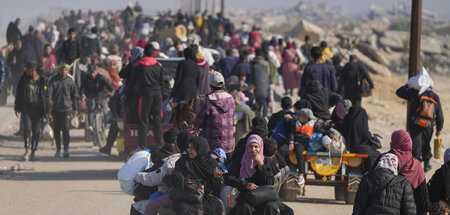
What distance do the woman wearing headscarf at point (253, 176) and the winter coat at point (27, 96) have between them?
280 inches

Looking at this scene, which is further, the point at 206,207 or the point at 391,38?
the point at 391,38

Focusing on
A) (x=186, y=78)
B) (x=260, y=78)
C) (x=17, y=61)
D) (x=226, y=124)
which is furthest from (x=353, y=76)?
(x=17, y=61)

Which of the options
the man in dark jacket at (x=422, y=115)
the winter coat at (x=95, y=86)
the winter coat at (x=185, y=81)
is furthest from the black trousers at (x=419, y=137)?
the winter coat at (x=95, y=86)

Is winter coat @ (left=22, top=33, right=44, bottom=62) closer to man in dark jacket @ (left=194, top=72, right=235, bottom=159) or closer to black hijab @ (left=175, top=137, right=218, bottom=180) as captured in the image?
man in dark jacket @ (left=194, top=72, right=235, bottom=159)

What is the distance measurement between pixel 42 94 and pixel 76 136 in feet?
14.7

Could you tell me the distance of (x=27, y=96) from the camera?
14227 mm

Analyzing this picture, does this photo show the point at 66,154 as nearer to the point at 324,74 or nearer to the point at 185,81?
the point at 185,81

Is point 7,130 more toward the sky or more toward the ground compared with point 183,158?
more toward the ground

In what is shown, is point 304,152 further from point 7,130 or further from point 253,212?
point 7,130

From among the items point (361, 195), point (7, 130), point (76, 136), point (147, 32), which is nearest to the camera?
point (361, 195)

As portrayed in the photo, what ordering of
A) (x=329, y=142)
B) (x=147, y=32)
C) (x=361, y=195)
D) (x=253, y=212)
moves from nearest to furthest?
(x=361, y=195) → (x=253, y=212) → (x=329, y=142) → (x=147, y=32)

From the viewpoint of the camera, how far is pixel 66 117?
15.1 metres

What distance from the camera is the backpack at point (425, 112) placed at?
13.0 m

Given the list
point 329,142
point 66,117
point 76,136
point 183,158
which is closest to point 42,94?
point 66,117
